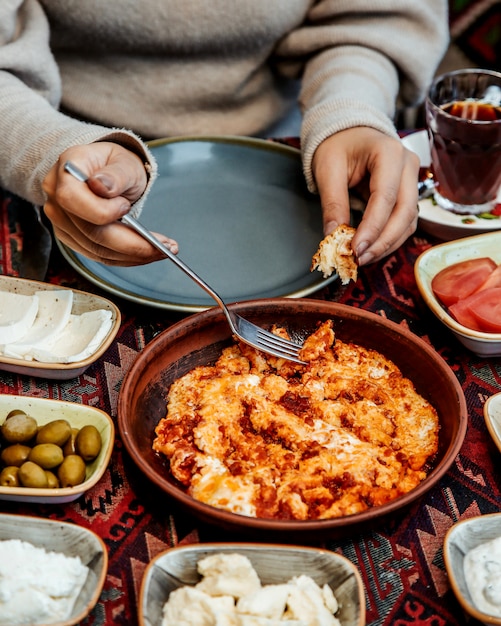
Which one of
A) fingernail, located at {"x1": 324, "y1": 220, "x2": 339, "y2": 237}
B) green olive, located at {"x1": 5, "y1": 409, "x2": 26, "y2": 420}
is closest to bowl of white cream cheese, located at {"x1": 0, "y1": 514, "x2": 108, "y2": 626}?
green olive, located at {"x1": 5, "y1": 409, "x2": 26, "y2": 420}

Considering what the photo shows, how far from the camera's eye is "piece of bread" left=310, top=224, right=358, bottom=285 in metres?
1.83

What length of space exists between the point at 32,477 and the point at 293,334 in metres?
0.76

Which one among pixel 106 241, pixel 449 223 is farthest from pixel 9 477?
pixel 449 223

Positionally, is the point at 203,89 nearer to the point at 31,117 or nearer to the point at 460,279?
the point at 31,117

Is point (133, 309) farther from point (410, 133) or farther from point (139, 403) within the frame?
point (410, 133)

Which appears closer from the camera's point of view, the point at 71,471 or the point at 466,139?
the point at 71,471

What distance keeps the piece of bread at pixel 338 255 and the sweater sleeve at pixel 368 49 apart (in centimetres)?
68

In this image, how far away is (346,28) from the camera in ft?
8.43

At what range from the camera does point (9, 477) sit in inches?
53.9

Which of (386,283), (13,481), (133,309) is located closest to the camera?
(13,481)

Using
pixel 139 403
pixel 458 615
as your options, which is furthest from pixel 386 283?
pixel 458 615

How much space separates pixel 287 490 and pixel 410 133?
5.48ft

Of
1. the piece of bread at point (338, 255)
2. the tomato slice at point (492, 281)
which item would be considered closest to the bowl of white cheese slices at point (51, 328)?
the piece of bread at point (338, 255)

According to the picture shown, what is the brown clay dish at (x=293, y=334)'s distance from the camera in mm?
1236
